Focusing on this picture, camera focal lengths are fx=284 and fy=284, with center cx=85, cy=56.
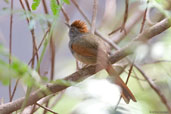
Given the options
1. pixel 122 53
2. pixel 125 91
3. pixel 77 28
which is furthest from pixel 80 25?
pixel 122 53

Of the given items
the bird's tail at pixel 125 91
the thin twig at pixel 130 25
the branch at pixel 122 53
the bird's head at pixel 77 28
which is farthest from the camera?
the bird's head at pixel 77 28

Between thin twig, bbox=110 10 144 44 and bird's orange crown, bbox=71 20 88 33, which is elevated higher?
bird's orange crown, bbox=71 20 88 33

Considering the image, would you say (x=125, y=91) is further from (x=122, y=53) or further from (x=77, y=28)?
Answer: (x=77, y=28)

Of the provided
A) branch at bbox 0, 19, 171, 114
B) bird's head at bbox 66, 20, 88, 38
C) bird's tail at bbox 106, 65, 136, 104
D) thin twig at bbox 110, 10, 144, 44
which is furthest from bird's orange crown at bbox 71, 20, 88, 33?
branch at bbox 0, 19, 171, 114

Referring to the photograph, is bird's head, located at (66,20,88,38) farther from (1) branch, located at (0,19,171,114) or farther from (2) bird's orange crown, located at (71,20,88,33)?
(1) branch, located at (0,19,171,114)

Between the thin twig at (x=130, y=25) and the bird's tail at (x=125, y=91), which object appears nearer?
the bird's tail at (x=125, y=91)

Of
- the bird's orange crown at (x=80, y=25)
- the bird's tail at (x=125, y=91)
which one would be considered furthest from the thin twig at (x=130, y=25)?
the bird's tail at (x=125, y=91)

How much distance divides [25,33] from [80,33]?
1015mm

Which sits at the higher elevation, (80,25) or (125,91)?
(80,25)

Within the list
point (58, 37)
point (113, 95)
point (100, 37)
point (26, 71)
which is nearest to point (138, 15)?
point (100, 37)

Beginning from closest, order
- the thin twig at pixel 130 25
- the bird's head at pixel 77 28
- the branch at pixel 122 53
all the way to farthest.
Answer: the branch at pixel 122 53, the thin twig at pixel 130 25, the bird's head at pixel 77 28

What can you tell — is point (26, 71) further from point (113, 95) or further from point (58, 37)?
point (58, 37)

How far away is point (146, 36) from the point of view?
165cm

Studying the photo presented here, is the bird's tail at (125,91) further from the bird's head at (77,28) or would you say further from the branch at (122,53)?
the bird's head at (77,28)
